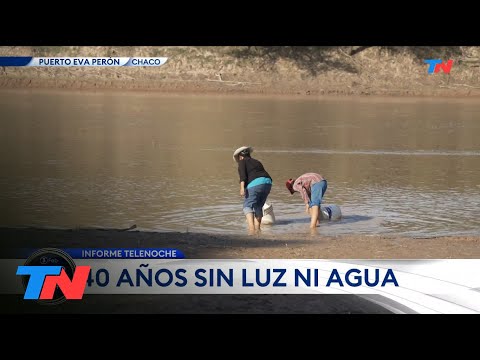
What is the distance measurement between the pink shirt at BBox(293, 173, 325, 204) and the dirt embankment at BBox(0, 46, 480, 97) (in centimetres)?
1414

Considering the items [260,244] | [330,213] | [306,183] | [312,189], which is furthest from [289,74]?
[260,244]

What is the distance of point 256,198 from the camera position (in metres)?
12.3

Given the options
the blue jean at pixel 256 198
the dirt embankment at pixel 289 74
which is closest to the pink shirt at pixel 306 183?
the blue jean at pixel 256 198

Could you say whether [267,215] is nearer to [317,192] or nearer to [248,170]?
[317,192]

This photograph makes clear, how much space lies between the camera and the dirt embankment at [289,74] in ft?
90.4

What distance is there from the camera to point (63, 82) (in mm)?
26828

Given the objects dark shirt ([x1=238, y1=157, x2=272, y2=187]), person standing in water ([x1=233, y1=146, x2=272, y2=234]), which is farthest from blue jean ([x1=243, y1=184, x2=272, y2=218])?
dark shirt ([x1=238, y1=157, x2=272, y2=187])

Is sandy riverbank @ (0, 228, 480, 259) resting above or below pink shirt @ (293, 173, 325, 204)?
below

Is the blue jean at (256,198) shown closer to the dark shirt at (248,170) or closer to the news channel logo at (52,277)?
the dark shirt at (248,170)

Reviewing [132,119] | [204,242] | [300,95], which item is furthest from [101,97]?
[204,242]

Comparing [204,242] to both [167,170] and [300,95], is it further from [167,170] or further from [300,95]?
[300,95]

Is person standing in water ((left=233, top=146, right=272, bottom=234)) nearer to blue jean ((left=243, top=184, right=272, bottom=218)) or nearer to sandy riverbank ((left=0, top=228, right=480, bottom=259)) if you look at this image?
blue jean ((left=243, top=184, right=272, bottom=218))

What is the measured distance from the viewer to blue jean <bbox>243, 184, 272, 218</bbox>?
12164 mm

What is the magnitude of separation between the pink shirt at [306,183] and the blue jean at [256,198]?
707 mm
